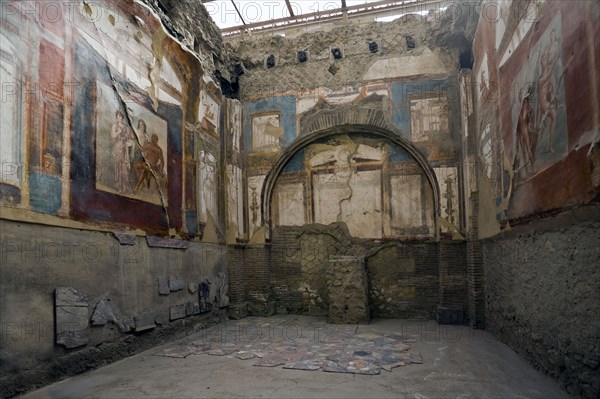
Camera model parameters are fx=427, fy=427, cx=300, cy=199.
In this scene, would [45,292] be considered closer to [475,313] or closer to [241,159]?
[241,159]

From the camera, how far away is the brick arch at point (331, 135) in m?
7.95

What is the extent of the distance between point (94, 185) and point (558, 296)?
194 inches

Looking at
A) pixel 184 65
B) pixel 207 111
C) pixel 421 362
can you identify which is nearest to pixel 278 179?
pixel 207 111

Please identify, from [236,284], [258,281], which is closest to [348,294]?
[258,281]

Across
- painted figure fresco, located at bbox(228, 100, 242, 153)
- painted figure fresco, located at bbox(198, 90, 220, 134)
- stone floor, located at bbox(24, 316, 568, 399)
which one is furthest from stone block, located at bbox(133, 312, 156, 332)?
painted figure fresco, located at bbox(228, 100, 242, 153)

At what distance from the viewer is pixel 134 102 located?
18.9 ft

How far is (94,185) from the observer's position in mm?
4926

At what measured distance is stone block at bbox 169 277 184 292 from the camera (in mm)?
6309

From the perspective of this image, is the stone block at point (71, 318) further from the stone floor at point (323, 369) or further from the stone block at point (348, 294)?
the stone block at point (348, 294)

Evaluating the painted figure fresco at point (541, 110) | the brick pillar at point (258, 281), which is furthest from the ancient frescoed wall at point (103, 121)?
the painted figure fresco at point (541, 110)

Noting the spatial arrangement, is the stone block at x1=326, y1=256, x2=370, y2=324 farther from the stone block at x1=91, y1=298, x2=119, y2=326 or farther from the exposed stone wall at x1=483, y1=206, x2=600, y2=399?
the stone block at x1=91, y1=298, x2=119, y2=326

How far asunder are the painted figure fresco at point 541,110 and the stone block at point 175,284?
484cm

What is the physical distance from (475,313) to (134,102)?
6021mm

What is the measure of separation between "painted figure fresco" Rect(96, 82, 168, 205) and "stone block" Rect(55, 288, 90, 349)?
4.20 ft
